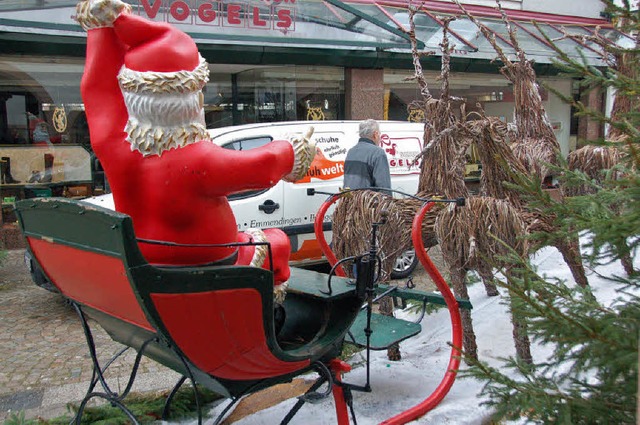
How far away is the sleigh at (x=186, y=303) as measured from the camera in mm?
2012

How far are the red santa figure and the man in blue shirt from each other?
346cm

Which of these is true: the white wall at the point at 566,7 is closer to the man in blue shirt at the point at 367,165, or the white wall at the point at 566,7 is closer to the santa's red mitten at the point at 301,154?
the man in blue shirt at the point at 367,165

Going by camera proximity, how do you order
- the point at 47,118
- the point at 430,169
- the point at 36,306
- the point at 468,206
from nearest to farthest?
the point at 468,206
the point at 430,169
the point at 36,306
the point at 47,118

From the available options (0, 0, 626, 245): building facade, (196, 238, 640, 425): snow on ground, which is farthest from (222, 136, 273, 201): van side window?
(0, 0, 626, 245): building facade

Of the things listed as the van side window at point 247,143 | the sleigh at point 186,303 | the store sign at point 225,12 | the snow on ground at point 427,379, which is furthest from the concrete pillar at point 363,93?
the sleigh at point 186,303

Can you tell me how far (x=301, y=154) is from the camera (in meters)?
2.53

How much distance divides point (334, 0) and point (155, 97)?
8308mm

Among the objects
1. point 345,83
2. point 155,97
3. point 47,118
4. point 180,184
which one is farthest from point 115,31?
point 345,83

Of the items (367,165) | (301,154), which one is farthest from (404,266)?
(301,154)

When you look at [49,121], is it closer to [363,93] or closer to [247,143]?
[247,143]

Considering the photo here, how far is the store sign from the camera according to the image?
8828 millimetres

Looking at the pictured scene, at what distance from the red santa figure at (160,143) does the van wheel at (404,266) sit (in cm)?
498

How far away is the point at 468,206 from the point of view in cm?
356

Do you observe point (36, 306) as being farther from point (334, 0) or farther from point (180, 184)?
point (334, 0)
